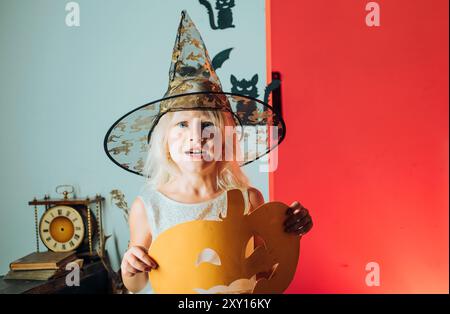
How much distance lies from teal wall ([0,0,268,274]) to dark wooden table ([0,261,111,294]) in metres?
0.07

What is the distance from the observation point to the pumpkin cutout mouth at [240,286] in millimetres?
594

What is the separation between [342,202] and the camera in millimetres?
1239

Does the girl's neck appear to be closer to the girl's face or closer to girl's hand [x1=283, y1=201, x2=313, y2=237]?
the girl's face

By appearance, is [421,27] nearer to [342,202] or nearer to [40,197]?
[342,202]

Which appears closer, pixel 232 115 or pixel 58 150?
pixel 232 115

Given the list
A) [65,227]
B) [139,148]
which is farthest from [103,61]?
[65,227]

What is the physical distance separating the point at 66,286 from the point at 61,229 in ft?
0.63

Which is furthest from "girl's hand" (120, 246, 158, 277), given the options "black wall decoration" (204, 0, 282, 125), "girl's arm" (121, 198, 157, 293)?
"black wall decoration" (204, 0, 282, 125)

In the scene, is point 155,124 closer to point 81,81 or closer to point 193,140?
point 193,140

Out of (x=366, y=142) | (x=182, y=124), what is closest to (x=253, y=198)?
(x=182, y=124)

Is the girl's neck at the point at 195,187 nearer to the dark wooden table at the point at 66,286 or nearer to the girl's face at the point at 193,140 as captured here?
the girl's face at the point at 193,140

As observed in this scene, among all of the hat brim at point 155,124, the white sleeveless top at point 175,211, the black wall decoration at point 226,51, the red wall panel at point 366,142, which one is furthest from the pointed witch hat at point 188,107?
the red wall panel at point 366,142

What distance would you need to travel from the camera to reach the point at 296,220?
25.5 inches

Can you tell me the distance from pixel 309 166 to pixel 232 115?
0.58 metres
